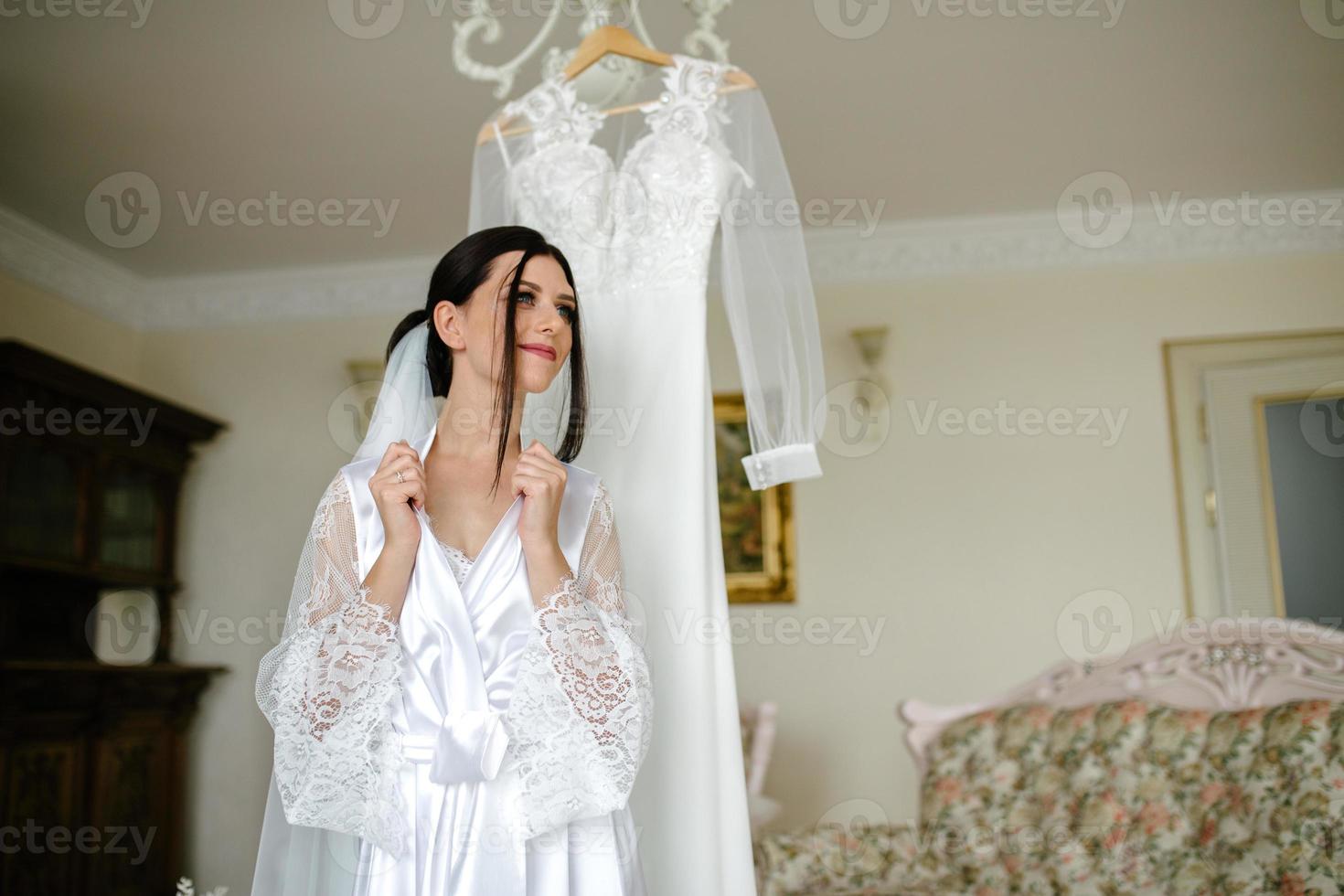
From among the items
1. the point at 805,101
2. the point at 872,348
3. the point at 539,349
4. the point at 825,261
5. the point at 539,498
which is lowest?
the point at 539,498

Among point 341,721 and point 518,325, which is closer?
point 341,721

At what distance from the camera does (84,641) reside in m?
5.26

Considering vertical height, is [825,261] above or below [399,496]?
above

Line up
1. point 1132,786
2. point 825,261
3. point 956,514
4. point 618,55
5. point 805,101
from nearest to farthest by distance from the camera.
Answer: point 618,55 < point 1132,786 < point 805,101 < point 956,514 < point 825,261

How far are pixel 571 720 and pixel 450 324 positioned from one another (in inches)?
27.4

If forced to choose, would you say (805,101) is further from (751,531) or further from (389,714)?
(389,714)

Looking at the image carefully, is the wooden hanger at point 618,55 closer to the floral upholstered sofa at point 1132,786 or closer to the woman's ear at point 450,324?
the woman's ear at point 450,324

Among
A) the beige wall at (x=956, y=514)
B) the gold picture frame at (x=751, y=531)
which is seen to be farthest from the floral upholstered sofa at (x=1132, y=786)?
the gold picture frame at (x=751, y=531)

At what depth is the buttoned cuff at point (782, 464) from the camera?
2.27m

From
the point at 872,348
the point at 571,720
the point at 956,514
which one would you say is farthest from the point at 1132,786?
the point at 571,720

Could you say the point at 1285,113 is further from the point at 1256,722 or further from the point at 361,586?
the point at 361,586

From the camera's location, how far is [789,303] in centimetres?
238

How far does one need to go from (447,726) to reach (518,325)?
0.66m

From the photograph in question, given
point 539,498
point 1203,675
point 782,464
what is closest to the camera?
point 539,498
